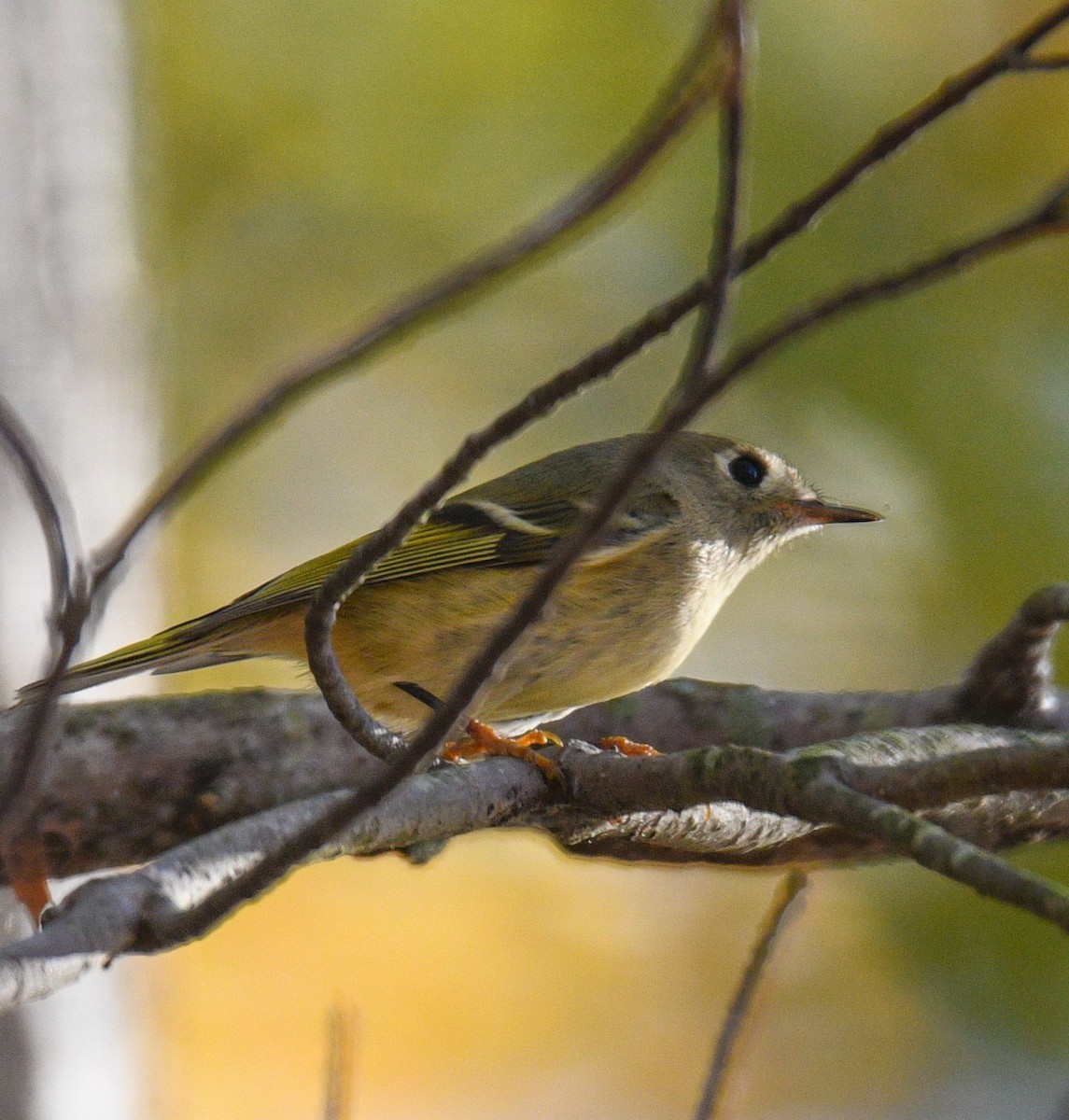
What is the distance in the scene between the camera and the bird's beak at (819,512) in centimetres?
260

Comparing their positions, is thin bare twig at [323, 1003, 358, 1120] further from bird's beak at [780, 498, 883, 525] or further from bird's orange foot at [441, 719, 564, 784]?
bird's beak at [780, 498, 883, 525]

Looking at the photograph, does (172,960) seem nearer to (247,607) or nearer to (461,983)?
(461,983)

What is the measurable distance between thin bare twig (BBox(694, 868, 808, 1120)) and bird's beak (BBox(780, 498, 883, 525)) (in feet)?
4.31

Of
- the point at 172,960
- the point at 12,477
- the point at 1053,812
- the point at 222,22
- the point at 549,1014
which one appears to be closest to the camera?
the point at 1053,812

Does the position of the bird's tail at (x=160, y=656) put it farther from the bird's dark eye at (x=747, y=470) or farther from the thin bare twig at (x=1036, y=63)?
the thin bare twig at (x=1036, y=63)

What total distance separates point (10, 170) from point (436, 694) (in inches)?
48.4

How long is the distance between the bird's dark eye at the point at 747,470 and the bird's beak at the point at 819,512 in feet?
0.24

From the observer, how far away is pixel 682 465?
262 cm

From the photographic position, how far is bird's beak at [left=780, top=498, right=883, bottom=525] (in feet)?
8.54

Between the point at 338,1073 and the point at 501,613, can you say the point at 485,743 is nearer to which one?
the point at 501,613

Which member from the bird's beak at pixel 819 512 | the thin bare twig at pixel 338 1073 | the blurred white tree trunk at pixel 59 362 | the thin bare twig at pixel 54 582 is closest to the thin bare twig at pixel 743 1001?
the thin bare twig at pixel 338 1073

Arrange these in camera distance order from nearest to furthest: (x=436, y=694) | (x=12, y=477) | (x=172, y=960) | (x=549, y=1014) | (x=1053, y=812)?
1. (x=1053, y=812)
2. (x=436, y=694)
3. (x=12, y=477)
4. (x=172, y=960)
5. (x=549, y=1014)

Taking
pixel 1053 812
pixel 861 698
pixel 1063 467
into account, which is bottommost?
pixel 1053 812

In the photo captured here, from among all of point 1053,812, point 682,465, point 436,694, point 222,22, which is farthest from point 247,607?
point 222,22
